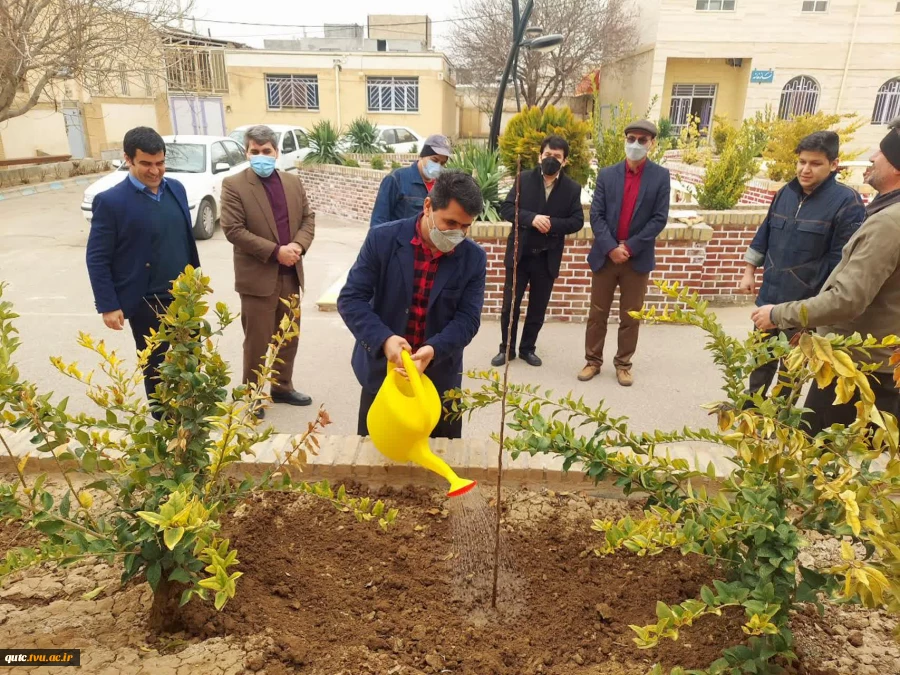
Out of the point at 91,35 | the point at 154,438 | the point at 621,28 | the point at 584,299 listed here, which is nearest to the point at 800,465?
the point at 154,438

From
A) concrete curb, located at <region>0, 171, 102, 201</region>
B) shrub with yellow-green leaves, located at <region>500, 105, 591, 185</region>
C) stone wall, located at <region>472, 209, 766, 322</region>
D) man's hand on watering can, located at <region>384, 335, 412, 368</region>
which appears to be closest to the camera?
man's hand on watering can, located at <region>384, 335, 412, 368</region>

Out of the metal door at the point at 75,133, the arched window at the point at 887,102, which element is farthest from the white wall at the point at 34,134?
the arched window at the point at 887,102

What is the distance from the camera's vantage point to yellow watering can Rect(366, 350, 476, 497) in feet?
6.97

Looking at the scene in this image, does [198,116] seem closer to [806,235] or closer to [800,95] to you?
[800,95]

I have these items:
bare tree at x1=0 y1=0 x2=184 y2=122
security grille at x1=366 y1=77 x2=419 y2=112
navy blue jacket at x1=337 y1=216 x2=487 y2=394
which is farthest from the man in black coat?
security grille at x1=366 y1=77 x2=419 y2=112

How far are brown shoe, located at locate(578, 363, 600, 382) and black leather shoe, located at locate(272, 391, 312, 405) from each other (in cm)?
218

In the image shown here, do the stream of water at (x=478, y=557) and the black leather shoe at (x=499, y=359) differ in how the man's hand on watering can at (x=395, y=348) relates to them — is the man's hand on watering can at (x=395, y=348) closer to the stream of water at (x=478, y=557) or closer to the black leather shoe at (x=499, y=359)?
the stream of water at (x=478, y=557)

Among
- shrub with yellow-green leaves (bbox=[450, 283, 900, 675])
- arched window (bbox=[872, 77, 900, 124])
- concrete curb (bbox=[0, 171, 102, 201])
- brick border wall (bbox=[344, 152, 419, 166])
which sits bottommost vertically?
concrete curb (bbox=[0, 171, 102, 201])

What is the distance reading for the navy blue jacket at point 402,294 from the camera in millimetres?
2617

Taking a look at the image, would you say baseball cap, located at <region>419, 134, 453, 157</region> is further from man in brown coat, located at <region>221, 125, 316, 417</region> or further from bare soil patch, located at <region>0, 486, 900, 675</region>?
bare soil patch, located at <region>0, 486, 900, 675</region>

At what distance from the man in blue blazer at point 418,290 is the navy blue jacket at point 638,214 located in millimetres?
2268

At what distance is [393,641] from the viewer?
1786mm

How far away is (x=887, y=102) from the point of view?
1073 inches

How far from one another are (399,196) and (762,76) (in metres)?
28.8
